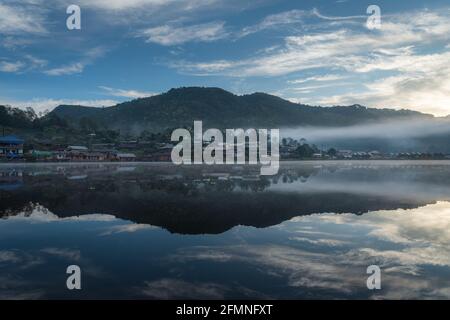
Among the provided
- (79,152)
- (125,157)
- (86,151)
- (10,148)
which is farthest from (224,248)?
(125,157)

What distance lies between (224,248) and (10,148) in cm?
7747

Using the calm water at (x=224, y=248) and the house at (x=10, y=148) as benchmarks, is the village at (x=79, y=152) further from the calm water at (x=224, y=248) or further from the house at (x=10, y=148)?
the calm water at (x=224, y=248)

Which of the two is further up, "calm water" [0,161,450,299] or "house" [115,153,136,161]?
"house" [115,153,136,161]

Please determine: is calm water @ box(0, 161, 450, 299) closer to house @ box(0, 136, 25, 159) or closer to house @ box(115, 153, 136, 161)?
house @ box(0, 136, 25, 159)

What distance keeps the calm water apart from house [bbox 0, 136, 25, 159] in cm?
6238

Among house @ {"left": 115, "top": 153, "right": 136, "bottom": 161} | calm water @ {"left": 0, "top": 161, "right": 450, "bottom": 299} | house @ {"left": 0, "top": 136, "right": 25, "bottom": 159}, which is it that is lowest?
calm water @ {"left": 0, "top": 161, "right": 450, "bottom": 299}

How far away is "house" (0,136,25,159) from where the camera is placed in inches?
2924

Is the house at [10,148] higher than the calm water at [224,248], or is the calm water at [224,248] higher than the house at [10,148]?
the house at [10,148]

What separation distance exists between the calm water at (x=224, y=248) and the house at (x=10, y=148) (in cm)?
6238

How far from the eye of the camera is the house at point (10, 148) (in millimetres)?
74262

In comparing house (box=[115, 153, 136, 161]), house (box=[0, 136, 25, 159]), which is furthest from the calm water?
house (box=[115, 153, 136, 161])

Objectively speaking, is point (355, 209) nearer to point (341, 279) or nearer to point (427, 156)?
point (341, 279)

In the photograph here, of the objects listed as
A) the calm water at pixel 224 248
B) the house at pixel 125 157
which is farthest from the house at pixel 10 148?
the calm water at pixel 224 248

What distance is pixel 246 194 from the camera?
23.1 m
